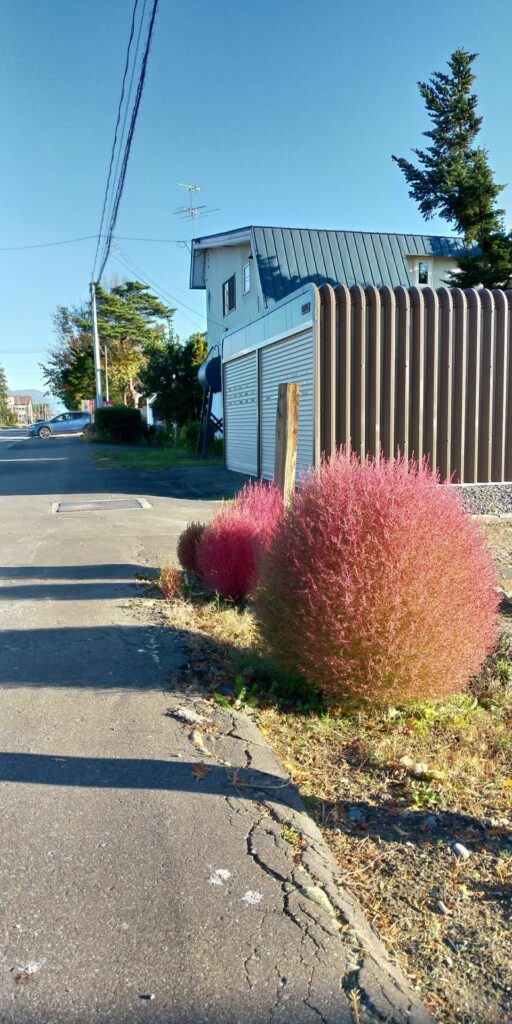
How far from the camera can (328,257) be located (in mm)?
22344

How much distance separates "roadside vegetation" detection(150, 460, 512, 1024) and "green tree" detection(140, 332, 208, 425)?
2583 cm

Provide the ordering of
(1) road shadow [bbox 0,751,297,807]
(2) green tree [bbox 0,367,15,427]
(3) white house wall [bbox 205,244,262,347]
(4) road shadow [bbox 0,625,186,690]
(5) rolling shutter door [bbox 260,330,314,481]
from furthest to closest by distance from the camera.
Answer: (2) green tree [bbox 0,367,15,427]
(3) white house wall [bbox 205,244,262,347]
(5) rolling shutter door [bbox 260,330,314,481]
(4) road shadow [bbox 0,625,186,690]
(1) road shadow [bbox 0,751,297,807]

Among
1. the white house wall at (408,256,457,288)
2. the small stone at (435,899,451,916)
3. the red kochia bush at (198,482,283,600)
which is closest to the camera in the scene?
the small stone at (435,899,451,916)

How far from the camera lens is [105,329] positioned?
59969 mm

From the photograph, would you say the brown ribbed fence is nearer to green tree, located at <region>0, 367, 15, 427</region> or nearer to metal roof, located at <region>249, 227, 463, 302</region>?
metal roof, located at <region>249, 227, 463, 302</region>

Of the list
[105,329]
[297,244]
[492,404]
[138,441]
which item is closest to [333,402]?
[492,404]

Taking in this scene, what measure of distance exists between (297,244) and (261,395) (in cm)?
831

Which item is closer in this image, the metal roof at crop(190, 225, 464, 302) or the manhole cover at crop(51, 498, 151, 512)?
the manhole cover at crop(51, 498, 151, 512)

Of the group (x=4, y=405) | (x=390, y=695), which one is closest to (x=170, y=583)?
(x=390, y=695)

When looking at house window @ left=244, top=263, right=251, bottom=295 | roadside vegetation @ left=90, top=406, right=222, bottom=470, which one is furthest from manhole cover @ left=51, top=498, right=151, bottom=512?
house window @ left=244, top=263, right=251, bottom=295

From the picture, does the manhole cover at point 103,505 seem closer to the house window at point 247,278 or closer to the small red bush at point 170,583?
the small red bush at point 170,583

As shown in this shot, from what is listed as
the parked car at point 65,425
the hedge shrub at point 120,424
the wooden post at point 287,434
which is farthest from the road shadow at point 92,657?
the parked car at point 65,425

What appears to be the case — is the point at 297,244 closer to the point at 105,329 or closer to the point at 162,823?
the point at 162,823

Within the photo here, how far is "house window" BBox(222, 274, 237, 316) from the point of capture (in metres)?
26.2
